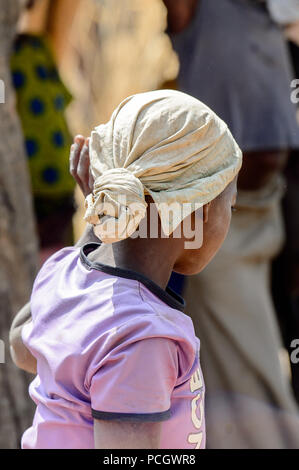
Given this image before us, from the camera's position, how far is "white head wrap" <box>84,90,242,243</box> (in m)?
1.19

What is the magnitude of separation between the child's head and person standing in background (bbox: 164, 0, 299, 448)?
1.41 metres

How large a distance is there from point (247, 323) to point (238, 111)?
0.73m

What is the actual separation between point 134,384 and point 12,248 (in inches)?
51.5

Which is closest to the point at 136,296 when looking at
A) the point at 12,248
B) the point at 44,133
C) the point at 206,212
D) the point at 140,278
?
the point at 140,278

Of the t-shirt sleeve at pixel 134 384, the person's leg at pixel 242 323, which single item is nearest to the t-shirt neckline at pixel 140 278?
the t-shirt sleeve at pixel 134 384

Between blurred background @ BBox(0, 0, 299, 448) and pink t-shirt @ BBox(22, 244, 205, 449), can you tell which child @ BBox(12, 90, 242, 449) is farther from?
blurred background @ BBox(0, 0, 299, 448)

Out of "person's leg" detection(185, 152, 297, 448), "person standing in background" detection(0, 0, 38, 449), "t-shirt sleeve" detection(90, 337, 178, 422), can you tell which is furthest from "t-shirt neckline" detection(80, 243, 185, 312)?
"person's leg" detection(185, 152, 297, 448)

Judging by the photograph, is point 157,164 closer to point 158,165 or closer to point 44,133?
point 158,165

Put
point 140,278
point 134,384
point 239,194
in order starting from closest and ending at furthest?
point 134,384
point 140,278
point 239,194

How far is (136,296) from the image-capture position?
A: 1.23m

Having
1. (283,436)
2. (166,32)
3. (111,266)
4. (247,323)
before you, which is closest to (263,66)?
(166,32)

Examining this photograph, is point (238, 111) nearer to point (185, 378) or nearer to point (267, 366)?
point (267, 366)

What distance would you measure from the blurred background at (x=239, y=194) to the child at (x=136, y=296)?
1.06 metres

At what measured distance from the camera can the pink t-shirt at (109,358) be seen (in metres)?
1.16
